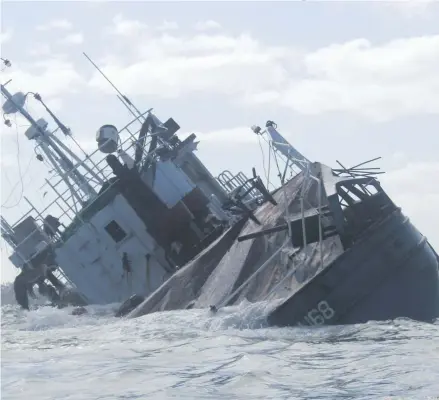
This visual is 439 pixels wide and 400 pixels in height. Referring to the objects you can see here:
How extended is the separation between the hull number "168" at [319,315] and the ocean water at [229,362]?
0.31 meters

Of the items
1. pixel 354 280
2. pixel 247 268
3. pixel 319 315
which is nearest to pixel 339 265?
pixel 354 280

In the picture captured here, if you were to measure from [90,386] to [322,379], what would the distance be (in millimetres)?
2401

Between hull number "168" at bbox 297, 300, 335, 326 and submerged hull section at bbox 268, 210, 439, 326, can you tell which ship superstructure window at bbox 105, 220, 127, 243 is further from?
hull number "168" at bbox 297, 300, 335, 326

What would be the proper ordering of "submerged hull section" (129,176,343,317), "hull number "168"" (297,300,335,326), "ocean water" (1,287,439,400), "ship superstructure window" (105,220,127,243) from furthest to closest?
"ship superstructure window" (105,220,127,243) < "submerged hull section" (129,176,343,317) < "hull number "168"" (297,300,335,326) < "ocean water" (1,287,439,400)

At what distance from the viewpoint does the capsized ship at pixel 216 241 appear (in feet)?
42.1

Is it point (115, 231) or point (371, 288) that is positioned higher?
point (115, 231)

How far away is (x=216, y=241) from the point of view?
1812cm

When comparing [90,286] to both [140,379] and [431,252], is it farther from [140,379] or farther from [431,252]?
[140,379]

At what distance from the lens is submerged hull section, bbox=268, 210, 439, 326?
1268cm

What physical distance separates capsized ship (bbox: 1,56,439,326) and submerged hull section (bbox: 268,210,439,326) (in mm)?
15

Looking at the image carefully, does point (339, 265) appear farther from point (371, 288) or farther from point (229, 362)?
point (229, 362)

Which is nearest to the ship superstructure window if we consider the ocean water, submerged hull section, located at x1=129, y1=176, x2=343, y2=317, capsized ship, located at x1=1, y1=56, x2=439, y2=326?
capsized ship, located at x1=1, y1=56, x2=439, y2=326

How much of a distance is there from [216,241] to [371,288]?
229 inches

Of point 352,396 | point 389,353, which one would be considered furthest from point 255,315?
point 352,396
